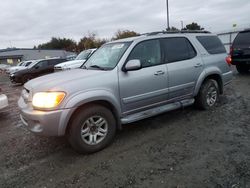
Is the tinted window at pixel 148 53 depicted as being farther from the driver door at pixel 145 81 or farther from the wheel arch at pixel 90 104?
the wheel arch at pixel 90 104

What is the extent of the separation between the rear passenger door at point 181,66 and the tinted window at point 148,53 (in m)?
0.17

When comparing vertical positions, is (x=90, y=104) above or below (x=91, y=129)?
above

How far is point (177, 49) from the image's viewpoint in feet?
16.5

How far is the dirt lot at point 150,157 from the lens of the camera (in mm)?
3059

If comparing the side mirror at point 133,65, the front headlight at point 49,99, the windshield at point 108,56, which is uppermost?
the windshield at point 108,56

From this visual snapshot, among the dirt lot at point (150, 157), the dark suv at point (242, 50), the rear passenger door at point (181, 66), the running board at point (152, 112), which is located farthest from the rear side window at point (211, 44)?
the dark suv at point (242, 50)

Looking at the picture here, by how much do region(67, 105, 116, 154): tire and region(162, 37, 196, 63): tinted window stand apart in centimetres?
180

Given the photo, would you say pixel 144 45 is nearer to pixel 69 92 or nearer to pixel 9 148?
pixel 69 92

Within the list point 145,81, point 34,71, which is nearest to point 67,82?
point 145,81

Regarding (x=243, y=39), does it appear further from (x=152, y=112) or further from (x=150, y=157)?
(x=150, y=157)

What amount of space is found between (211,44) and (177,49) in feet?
4.05

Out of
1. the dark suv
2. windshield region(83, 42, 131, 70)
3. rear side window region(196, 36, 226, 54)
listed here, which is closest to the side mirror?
windshield region(83, 42, 131, 70)

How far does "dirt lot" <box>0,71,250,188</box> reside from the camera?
306 cm

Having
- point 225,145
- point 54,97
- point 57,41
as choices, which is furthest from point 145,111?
point 57,41
